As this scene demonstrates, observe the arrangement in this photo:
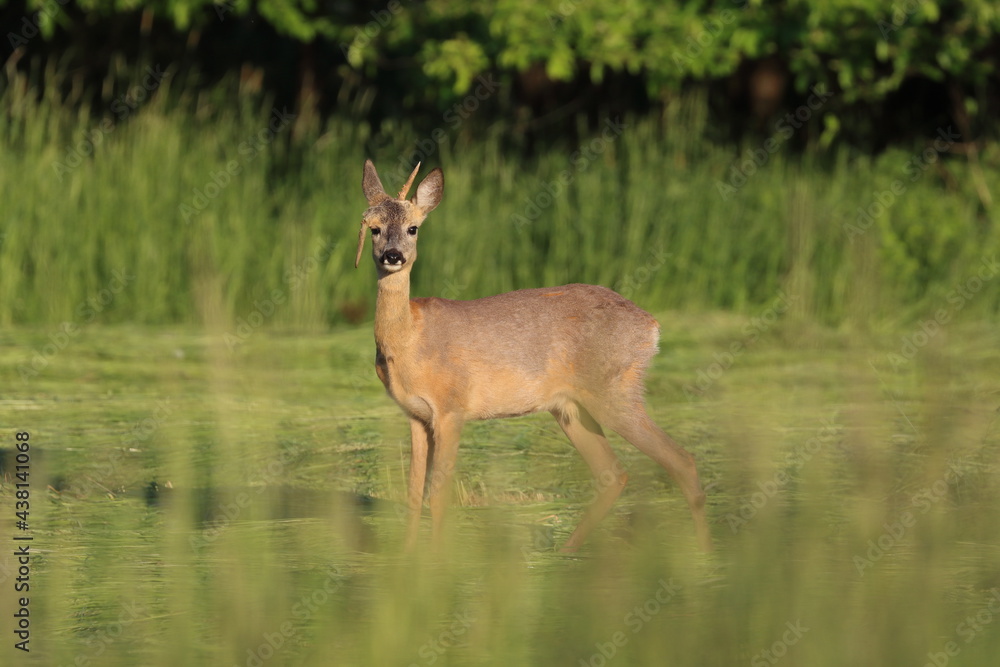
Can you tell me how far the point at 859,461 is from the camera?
346 inches

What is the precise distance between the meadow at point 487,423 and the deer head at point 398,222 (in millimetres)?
1210

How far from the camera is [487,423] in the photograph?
34.2 feet

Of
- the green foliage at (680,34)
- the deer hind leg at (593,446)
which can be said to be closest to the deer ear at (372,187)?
the deer hind leg at (593,446)

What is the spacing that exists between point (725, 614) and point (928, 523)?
1726mm

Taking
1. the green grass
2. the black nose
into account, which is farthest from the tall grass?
the black nose

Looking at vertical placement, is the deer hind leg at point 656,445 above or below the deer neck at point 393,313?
below

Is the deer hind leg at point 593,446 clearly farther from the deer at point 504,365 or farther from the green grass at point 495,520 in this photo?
the green grass at point 495,520

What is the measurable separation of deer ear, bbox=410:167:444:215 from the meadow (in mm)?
1419

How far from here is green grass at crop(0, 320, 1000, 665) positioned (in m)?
5.95

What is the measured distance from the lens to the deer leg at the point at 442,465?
24.0ft

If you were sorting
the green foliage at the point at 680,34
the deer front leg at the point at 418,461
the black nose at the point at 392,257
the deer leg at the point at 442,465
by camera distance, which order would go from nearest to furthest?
1. the black nose at the point at 392,257
2. the deer leg at the point at 442,465
3. the deer front leg at the point at 418,461
4. the green foliage at the point at 680,34

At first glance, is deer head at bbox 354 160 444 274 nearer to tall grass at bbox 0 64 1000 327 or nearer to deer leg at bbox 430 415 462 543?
deer leg at bbox 430 415 462 543

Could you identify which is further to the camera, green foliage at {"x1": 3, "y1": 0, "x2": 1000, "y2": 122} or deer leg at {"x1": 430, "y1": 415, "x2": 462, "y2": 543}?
green foliage at {"x1": 3, "y1": 0, "x2": 1000, "y2": 122}

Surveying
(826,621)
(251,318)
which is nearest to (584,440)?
(826,621)
